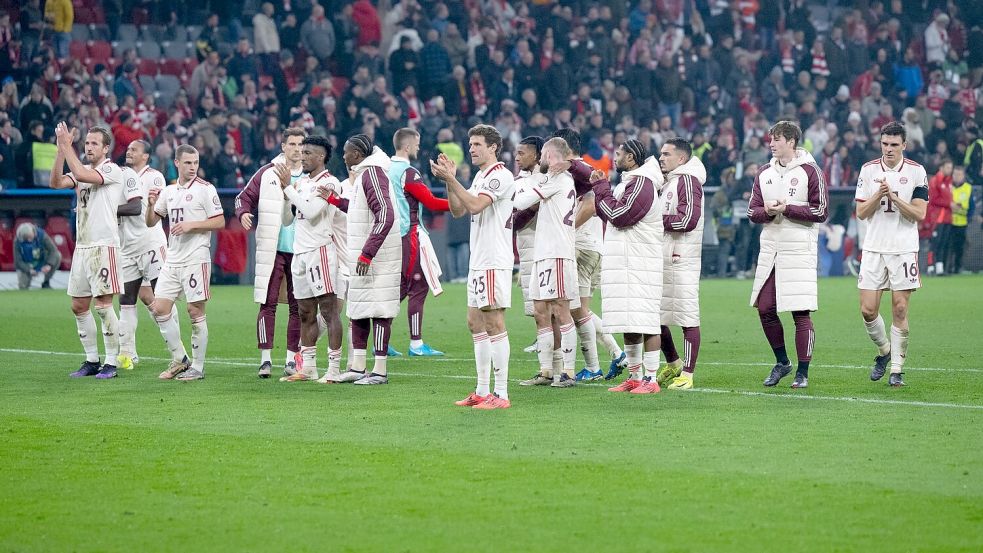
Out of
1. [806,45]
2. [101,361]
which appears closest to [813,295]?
[101,361]

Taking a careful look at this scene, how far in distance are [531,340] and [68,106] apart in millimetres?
12855

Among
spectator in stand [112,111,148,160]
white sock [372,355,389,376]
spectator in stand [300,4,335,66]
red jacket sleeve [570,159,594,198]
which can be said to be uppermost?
spectator in stand [300,4,335,66]

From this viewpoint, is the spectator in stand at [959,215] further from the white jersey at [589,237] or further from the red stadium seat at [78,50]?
the red stadium seat at [78,50]

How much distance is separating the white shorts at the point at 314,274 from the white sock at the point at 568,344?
6.35 feet

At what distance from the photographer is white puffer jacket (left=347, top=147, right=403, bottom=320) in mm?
Answer: 11188

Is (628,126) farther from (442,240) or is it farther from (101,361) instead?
(101,361)

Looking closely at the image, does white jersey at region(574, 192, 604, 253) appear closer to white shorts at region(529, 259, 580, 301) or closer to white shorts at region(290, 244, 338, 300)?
white shorts at region(529, 259, 580, 301)

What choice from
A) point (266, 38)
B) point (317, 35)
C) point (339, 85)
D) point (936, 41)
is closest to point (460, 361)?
point (339, 85)

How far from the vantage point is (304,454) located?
25.8 feet

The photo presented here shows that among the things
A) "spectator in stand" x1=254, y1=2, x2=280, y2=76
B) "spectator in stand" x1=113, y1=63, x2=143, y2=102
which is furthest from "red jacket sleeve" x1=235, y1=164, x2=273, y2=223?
"spectator in stand" x1=254, y1=2, x2=280, y2=76

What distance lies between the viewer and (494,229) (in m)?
9.80

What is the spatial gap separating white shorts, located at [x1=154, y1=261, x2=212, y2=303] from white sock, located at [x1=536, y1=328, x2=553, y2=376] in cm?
290

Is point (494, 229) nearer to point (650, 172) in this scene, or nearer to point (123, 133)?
point (650, 172)

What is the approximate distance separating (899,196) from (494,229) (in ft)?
11.1
